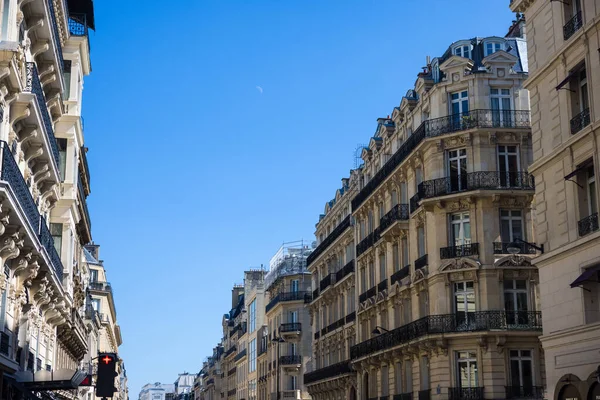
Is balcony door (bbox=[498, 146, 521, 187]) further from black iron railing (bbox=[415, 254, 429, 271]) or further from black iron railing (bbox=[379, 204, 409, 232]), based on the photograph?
black iron railing (bbox=[379, 204, 409, 232])

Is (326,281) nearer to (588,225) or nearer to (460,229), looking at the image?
(460,229)

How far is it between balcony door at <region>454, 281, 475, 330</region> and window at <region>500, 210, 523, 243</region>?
2.55 m

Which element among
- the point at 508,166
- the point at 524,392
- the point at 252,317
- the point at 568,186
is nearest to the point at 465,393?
the point at 524,392

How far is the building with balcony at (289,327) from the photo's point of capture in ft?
245

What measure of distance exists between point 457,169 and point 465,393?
9.77 metres

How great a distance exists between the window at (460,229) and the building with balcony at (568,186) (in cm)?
1357

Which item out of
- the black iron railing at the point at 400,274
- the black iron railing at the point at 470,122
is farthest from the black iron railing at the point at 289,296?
the black iron railing at the point at 470,122

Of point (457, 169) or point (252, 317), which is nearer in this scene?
point (457, 169)

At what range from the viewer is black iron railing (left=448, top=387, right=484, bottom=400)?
38.7 metres

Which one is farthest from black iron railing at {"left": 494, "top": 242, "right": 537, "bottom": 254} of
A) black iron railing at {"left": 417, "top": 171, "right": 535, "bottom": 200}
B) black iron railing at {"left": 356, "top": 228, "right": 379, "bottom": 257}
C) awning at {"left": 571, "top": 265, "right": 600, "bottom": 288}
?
awning at {"left": 571, "top": 265, "right": 600, "bottom": 288}

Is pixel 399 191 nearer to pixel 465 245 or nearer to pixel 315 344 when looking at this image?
pixel 465 245

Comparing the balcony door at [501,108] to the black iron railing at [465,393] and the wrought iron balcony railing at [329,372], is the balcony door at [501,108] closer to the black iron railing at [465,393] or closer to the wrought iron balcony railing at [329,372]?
the black iron railing at [465,393]

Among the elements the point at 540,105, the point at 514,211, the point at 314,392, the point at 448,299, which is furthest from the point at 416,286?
the point at 314,392

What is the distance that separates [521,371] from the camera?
38.9 meters
